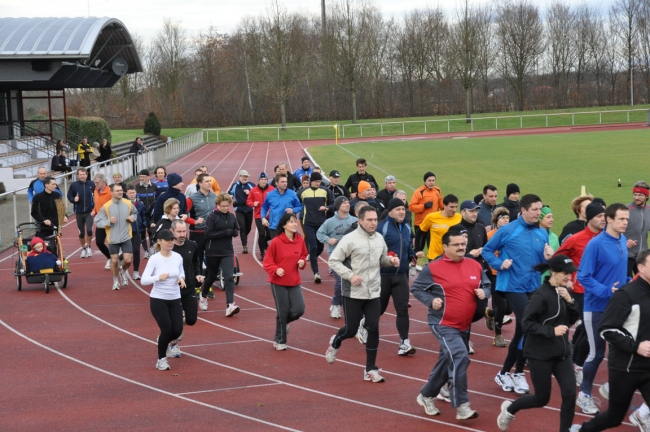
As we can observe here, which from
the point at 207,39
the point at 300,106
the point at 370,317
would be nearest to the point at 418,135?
the point at 300,106

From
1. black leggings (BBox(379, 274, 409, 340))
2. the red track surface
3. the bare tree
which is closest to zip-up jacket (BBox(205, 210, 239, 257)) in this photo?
the red track surface

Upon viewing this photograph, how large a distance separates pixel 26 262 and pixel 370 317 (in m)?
7.70

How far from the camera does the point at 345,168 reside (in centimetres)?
3512

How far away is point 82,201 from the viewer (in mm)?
16875

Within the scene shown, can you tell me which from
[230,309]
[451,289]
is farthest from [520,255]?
[230,309]

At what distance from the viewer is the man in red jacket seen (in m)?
7.36

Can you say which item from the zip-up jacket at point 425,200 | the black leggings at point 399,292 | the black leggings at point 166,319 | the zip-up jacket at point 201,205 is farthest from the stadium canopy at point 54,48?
the black leggings at point 399,292

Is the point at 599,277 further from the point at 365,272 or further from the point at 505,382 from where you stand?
the point at 365,272

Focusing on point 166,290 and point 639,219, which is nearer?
point 166,290

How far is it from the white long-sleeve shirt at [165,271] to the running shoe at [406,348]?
2.72 metres

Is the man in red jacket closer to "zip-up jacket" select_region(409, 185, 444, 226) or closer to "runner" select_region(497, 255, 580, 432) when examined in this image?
"runner" select_region(497, 255, 580, 432)

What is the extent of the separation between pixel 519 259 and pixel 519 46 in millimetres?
82546

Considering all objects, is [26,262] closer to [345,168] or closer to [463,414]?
[463,414]

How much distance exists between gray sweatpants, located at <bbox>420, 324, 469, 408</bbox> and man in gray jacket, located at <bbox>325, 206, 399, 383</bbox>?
1.05 m
